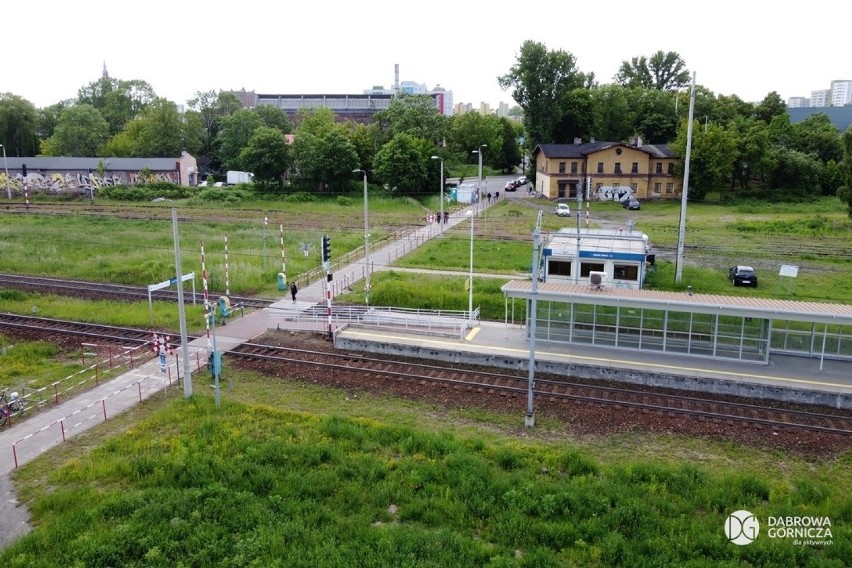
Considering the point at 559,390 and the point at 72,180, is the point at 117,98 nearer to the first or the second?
the point at 72,180

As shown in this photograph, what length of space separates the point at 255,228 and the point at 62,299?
68.7 feet

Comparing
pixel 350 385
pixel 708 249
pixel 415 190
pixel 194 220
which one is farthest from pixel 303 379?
pixel 415 190

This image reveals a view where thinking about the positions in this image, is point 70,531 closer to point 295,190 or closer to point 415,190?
point 415,190

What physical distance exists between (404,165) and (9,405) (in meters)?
54.8

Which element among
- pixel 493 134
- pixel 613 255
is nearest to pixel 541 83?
pixel 493 134

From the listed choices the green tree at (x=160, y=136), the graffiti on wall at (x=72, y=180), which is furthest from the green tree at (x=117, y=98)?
the graffiti on wall at (x=72, y=180)

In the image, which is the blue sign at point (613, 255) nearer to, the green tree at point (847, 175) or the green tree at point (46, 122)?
the green tree at point (847, 175)

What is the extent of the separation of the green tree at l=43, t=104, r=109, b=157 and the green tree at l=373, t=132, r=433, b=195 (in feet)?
168

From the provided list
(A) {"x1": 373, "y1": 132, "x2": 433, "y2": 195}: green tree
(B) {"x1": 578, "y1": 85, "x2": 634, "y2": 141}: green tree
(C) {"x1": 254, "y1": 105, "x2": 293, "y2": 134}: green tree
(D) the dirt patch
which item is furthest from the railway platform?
(C) {"x1": 254, "y1": 105, "x2": 293, "y2": 134}: green tree

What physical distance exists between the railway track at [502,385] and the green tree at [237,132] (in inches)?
2498

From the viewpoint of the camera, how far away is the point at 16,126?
335ft

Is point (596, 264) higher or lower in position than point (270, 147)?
lower

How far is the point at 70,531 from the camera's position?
12.9m

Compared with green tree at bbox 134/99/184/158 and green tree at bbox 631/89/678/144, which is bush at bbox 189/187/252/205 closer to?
green tree at bbox 134/99/184/158
